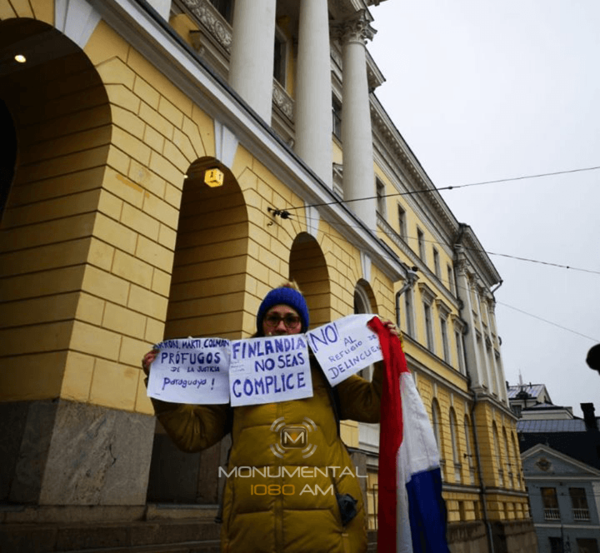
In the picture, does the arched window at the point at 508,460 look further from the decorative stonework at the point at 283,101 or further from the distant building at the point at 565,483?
the decorative stonework at the point at 283,101

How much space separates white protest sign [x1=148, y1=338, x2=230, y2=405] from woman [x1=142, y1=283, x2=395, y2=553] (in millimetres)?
102

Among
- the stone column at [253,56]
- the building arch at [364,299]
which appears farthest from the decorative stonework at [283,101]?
the building arch at [364,299]

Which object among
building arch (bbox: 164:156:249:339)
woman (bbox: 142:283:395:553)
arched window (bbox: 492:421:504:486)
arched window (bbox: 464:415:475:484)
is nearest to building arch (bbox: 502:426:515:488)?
arched window (bbox: 492:421:504:486)

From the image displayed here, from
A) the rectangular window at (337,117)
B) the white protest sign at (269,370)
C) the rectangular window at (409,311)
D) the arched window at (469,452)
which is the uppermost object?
the rectangular window at (337,117)

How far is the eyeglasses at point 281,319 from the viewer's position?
3.00 meters

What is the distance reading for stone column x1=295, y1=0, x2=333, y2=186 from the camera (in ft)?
36.9

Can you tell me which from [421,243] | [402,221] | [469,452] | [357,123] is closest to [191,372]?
[357,123]

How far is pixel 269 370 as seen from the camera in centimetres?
287

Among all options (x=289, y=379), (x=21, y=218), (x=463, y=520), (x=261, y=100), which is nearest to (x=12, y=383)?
(x=21, y=218)

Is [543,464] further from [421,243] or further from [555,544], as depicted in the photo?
[421,243]

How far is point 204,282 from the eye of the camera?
7.93 m

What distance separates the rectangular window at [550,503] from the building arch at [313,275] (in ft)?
139

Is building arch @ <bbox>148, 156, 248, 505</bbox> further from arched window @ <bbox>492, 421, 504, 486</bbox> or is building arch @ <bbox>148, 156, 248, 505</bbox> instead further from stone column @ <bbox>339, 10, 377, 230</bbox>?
arched window @ <bbox>492, 421, 504, 486</bbox>

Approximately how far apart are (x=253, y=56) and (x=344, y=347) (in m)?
7.78
